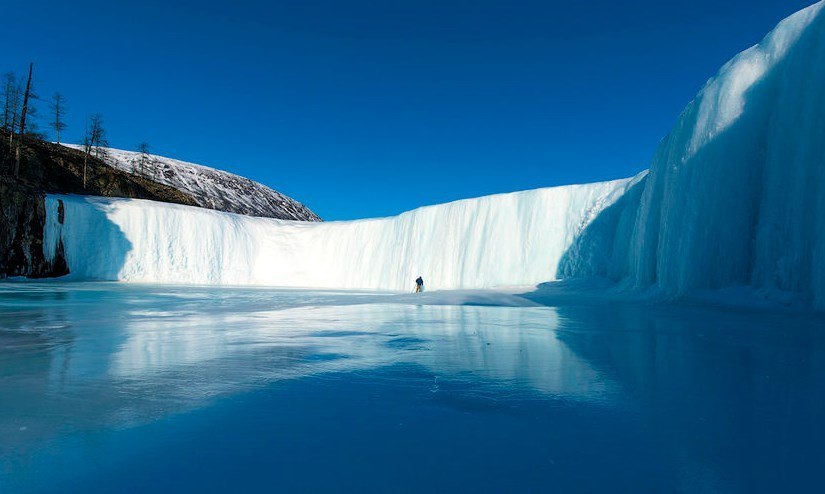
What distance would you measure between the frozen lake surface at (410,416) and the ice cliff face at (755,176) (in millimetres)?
4320

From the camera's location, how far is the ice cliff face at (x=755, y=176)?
6738 mm

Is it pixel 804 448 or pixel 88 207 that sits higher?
Answer: pixel 88 207

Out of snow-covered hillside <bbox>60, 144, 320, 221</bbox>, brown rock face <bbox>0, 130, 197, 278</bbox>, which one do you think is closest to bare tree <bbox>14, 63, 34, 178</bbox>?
brown rock face <bbox>0, 130, 197, 278</bbox>

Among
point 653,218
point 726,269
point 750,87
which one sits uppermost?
point 750,87

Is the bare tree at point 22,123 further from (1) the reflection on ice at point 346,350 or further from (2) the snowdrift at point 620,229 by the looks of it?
(1) the reflection on ice at point 346,350

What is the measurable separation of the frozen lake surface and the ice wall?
46.5 ft

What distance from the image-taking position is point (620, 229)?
14.2m

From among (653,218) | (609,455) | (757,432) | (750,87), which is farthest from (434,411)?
(653,218)

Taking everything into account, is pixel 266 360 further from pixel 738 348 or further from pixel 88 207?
pixel 88 207

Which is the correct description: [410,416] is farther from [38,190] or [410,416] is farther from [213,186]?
[213,186]

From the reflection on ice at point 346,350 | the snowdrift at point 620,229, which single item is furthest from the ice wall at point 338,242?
the reflection on ice at point 346,350

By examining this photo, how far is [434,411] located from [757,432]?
1.21 m

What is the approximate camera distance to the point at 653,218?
10.8 m

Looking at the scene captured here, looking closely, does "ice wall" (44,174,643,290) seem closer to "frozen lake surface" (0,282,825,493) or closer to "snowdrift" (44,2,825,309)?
"snowdrift" (44,2,825,309)
